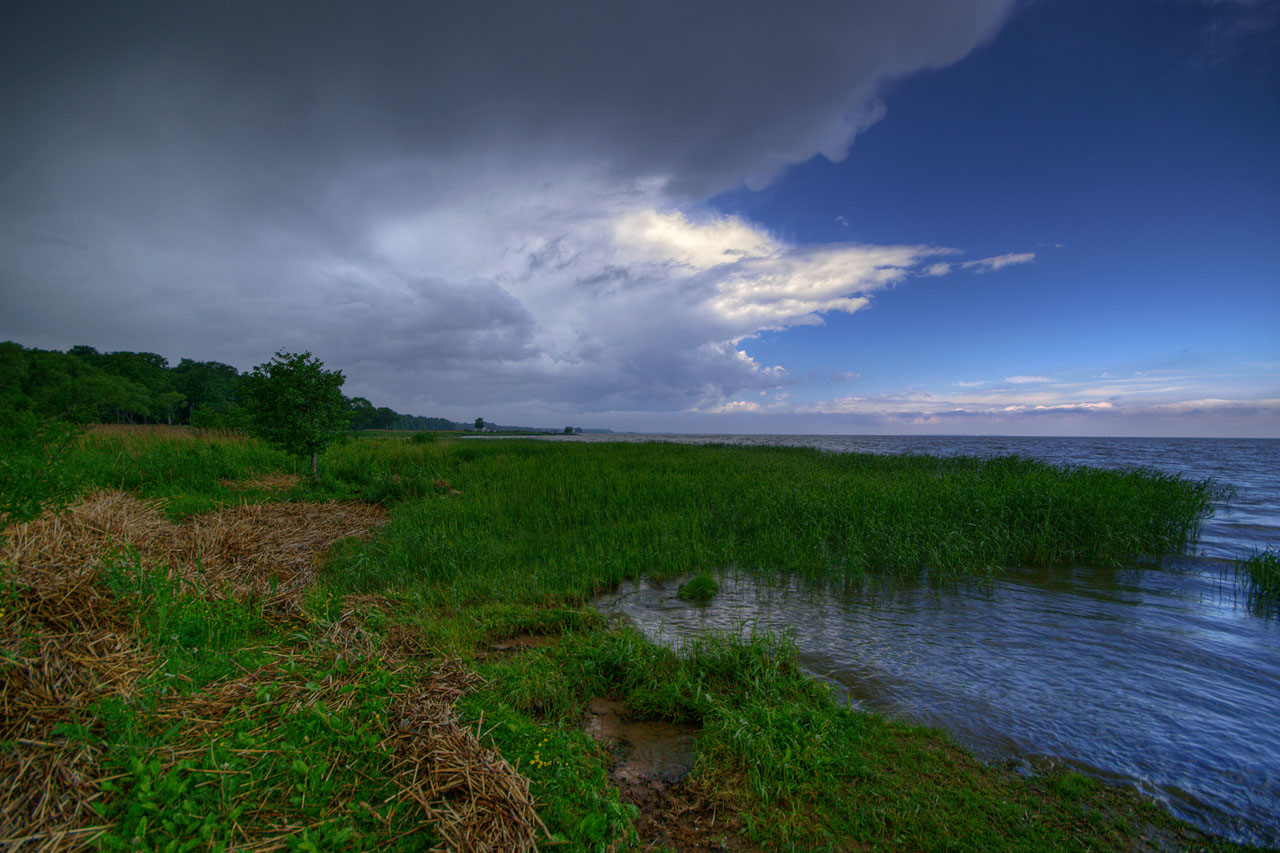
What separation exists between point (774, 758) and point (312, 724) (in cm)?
283

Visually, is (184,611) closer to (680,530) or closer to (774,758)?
(774,758)

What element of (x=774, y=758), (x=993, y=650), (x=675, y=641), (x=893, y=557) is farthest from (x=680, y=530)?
(x=774, y=758)

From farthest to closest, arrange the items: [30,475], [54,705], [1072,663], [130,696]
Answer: [1072,663] < [30,475] < [130,696] < [54,705]

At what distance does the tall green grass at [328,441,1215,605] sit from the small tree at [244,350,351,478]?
208 centimetres

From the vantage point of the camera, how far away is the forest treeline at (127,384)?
95.1 feet

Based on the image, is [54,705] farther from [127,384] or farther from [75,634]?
[127,384]

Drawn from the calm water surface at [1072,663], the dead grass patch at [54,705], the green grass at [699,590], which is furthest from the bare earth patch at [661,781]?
the green grass at [699,590]

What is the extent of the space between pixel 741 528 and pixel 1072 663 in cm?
586

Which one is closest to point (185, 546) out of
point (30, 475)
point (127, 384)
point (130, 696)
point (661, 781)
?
point (30, 475)

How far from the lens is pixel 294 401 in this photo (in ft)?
40.8

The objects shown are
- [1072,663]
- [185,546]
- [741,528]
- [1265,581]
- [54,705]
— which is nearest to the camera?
[54,705]

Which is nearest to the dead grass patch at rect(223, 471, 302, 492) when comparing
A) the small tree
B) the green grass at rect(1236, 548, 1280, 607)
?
the small tree

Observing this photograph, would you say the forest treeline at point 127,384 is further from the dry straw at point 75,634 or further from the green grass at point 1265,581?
the green grass at point 1265,581

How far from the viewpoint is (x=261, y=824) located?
207 cm
